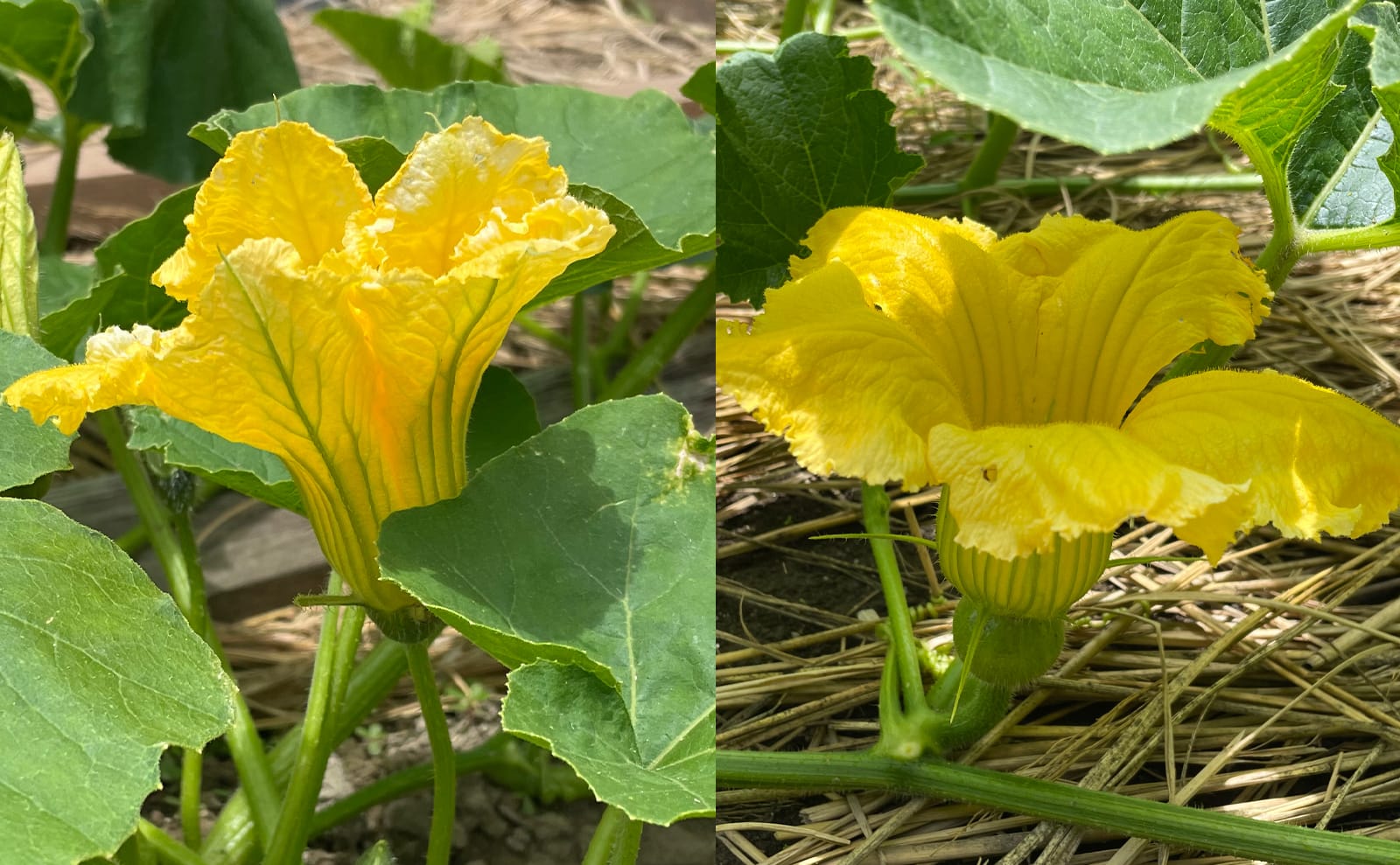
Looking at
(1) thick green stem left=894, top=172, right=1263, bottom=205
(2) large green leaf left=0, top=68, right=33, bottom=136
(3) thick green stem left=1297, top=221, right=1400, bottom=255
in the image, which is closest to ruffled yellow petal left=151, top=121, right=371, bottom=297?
(3) thick green stem left=1297, top=221, right=1400, bottom=255

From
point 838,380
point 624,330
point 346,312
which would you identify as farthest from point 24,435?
point 624,330

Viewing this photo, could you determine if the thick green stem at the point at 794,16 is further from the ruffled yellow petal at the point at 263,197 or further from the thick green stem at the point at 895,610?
the ruffled yellow petal at the point at 263,197

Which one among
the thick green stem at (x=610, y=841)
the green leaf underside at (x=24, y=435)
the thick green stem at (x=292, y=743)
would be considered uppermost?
the green leaf underside at (x=24, y=435)

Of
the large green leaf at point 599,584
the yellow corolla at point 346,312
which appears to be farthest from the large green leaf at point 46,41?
the large green leaf at point 599,584

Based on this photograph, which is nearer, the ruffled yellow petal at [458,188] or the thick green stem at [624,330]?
the ruffled yellow petal at [458,188]

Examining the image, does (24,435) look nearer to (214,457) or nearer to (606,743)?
(214,457)

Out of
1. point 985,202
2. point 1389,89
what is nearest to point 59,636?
point 1389,89
